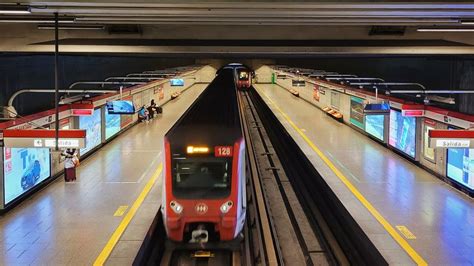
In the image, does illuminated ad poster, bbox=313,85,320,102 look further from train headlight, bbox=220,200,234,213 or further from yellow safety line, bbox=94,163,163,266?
train headlight, bbox=220,200,234,213

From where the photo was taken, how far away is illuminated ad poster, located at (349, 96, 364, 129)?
2071cm

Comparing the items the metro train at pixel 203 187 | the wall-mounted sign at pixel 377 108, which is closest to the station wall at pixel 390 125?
the wall-mounted sign at pixel 377 108

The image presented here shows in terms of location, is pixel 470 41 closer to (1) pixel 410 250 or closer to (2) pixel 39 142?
(1) pixel 410 250

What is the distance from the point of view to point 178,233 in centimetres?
823

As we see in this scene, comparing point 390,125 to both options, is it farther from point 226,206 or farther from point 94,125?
point 226,206

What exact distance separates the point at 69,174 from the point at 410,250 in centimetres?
854

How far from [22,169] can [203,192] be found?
5.09m

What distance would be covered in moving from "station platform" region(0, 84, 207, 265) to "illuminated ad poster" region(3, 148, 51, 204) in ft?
1.09

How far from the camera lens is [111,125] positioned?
62.1 ft

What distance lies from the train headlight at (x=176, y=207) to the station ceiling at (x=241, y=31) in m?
3.55

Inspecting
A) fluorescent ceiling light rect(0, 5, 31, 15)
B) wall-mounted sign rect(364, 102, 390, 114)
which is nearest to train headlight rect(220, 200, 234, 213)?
fluorescent ceiling light rect(0, 5, 31, 15)

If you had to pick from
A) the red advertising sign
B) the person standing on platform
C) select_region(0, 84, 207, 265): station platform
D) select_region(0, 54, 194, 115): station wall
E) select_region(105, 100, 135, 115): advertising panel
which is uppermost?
select_region(0, 54, 194, 115): station wall

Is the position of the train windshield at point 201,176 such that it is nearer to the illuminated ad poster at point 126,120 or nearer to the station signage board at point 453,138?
the station signage board at point 453,138

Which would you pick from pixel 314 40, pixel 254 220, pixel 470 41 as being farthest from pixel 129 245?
pixel 470 41
